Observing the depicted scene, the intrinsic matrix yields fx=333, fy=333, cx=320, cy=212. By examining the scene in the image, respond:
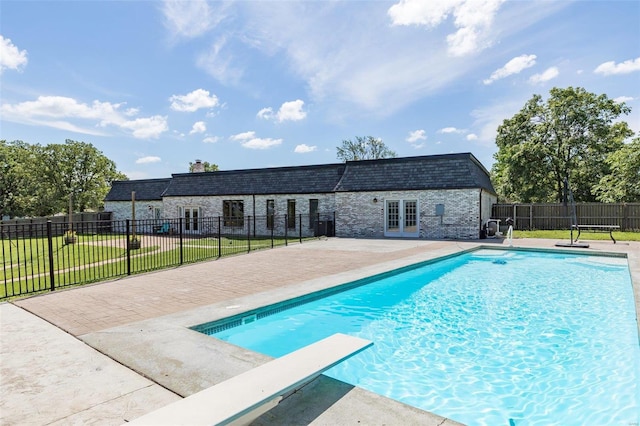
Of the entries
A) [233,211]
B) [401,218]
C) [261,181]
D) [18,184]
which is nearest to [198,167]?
[233,211]

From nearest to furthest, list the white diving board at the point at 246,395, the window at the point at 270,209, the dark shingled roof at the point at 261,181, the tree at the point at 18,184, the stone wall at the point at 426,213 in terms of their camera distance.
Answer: the white diving board at the point at 246,395 < the stone wall at the point at 426,213 < the dark shingled roof at the point at 261,181 < the window at the point at 270,209 < the tree at the point at 18,184

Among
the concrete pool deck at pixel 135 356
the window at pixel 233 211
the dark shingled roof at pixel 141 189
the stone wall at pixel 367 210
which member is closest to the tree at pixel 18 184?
the dark shingled roof at pixel 141 189

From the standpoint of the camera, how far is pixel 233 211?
23484mm

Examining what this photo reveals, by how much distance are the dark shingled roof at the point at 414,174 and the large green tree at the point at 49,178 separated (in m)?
29.9

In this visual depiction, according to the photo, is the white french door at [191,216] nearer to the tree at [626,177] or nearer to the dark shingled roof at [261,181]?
the dark shingled roof at [261,181]

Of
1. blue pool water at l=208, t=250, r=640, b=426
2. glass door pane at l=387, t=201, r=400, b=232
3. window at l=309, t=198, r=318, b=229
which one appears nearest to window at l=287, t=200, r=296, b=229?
window at l=309, t=198, r=318, b=229

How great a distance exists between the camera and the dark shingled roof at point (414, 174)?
1759cm

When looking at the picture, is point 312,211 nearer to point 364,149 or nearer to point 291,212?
point 291,212

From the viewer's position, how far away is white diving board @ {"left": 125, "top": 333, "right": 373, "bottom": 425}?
2225mm

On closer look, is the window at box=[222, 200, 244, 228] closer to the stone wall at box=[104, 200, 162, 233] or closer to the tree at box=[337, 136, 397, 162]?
the stone wall at box=[104, 200, 162, 233]

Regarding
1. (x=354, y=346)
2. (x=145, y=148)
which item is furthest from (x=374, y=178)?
(x=145, y=148)

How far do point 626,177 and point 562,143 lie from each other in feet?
20.4

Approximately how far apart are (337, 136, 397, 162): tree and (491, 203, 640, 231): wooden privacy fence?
1235 inches

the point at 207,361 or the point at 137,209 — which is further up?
the point at 137,209
